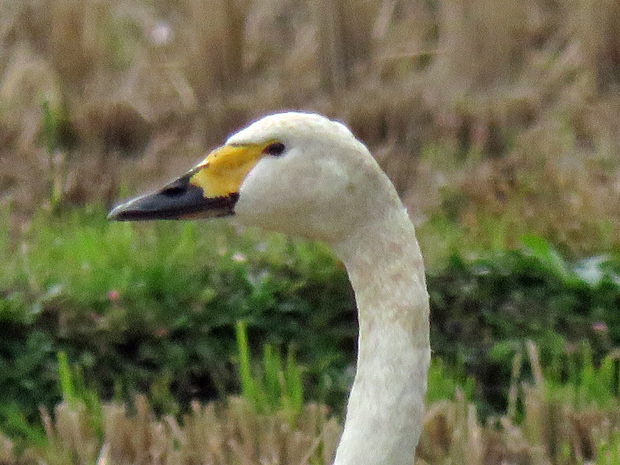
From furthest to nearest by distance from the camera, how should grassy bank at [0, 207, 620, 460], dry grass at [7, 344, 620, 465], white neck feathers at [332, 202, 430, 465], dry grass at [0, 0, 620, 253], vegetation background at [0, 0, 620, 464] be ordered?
1. dry grass at [0, 0, 620, 253]
2. grassy bank at [0, 207, 620, 460]
3. vegetation background at [0, 0, 620, 464]
4. dry grass at [7, 344, 620, 465]
5. white neck feathers at [332, 202, 430, 465]

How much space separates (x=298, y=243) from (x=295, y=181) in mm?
2654

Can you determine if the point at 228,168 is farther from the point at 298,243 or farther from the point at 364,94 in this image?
the point at 364,94

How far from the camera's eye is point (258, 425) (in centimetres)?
345

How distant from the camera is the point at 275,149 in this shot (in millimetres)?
2135

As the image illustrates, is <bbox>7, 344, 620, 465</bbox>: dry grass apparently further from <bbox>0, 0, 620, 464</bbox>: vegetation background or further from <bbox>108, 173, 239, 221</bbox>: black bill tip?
<bbox>108, 173, 239, 221</bbox>: black bill tip

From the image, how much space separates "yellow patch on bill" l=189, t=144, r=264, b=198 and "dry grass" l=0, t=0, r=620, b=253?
10.1 feet

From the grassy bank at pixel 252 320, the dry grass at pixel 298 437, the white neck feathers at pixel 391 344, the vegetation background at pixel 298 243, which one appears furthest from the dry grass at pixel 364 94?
the white neck feathers at pixel 391 344

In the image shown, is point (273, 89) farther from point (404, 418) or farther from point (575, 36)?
point (404, 418)

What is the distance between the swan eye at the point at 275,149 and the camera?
6.99ft

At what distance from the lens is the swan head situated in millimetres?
2107

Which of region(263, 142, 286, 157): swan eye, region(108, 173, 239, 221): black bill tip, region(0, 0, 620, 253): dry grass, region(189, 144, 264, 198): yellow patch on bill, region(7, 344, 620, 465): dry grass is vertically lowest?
region(7, 344, 620, 465): dry grass

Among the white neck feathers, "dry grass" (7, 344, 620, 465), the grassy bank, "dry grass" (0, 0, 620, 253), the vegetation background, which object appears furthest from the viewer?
"dry grass" (0, 0, 620, 253)

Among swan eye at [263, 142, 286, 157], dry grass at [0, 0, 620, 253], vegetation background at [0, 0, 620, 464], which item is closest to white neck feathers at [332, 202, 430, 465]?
swan eye at [263, 142, 286, 157]

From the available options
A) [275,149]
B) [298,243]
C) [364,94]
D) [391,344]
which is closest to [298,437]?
[391,344]
